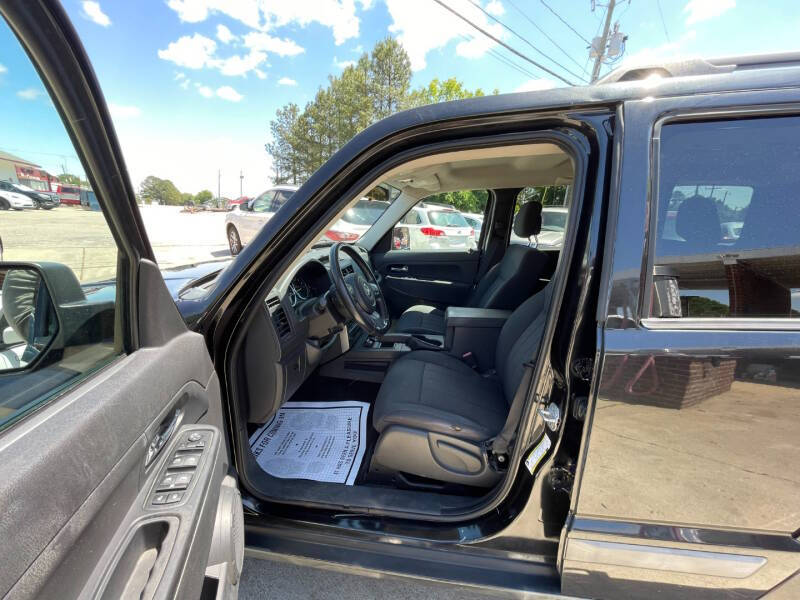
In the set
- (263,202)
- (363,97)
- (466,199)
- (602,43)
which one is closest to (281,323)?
(466,199)

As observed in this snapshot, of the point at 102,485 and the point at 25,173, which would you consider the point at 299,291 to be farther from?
the point at 102,485

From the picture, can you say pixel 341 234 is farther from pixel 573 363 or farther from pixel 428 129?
pixel 573 363

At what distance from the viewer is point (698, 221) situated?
91cm

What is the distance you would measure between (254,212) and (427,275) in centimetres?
708

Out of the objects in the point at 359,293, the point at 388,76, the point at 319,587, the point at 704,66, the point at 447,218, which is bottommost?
the point at 319,587

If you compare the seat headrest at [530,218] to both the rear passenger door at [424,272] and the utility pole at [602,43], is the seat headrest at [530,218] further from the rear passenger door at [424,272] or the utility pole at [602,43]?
the utility pole at [602,43]

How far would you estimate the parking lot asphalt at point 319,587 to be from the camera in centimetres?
142

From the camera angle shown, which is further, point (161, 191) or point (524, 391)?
point (161, 191)

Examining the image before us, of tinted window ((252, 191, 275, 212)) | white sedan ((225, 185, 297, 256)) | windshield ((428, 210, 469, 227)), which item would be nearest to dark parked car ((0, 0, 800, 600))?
windshield ((428, 210, 469, 227))

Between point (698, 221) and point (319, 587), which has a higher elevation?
point (698, 221)

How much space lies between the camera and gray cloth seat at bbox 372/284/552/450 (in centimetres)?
142

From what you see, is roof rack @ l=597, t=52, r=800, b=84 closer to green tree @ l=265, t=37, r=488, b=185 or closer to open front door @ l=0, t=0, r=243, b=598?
open front door @ l=0, t=0, r=243, b=598

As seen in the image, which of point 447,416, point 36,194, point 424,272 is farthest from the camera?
point 424,272

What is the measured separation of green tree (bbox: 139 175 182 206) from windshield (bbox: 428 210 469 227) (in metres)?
37.9
